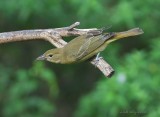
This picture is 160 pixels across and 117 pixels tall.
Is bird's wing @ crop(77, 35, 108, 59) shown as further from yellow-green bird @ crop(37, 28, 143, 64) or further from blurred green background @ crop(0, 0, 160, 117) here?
blurred green background @ crop(0, 0, 160, 117)

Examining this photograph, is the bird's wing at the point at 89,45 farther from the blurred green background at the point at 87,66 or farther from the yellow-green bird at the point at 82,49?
the blurred green background at the point at 87,66

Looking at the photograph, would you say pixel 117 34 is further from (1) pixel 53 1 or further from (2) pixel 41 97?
(2) pixel 41 97

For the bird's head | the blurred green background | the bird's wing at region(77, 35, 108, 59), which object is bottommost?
the bird's wing at region(77, 35, 108, 59)

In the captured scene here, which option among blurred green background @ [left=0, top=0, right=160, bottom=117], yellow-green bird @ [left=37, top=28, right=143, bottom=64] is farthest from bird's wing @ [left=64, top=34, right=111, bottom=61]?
blurred green background @ [left=0, top=0, right=160, bottom=117]

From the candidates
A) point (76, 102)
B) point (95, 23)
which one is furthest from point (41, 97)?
point (95, 23)

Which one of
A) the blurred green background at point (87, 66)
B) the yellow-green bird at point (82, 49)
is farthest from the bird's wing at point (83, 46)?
the blurred green background at point (87, 66)

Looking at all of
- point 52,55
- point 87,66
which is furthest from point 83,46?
point 87,66

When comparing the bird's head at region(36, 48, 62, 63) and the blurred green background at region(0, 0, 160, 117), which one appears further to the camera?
the blurred green background at region(0, 0, 160, 117)

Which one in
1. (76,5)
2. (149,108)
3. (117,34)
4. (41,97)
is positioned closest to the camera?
(117,34)
